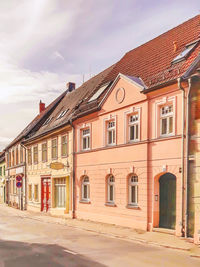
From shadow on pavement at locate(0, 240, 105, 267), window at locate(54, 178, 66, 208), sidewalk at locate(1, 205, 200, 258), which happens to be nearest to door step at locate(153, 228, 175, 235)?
sidewalk at locate(1, 205, 200, 258)

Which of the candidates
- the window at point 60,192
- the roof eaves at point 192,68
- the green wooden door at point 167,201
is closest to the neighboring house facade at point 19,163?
the window at point 60,192

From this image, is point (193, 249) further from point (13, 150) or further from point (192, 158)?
point (13, 150)

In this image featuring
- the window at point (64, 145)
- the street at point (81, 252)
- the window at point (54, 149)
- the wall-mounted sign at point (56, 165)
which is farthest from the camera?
the window at point (54, 149)

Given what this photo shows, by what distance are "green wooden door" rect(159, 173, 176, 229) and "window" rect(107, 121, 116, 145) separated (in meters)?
4.23

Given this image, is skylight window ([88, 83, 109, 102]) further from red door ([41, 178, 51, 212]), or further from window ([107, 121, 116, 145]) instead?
red door ([41, 178, 51, 212])

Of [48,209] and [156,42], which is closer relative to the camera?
[156,42]

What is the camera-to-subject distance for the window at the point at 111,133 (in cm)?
1742

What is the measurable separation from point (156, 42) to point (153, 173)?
895 centimetres

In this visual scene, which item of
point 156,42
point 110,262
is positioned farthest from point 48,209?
point 110,262

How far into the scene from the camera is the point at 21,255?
9961 millimetres

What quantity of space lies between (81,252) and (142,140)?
6450mm

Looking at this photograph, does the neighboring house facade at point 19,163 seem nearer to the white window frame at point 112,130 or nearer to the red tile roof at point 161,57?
the white window frame at point 112,130

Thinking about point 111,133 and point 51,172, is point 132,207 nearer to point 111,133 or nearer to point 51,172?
point 111,133

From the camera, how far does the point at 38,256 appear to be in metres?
9.76
